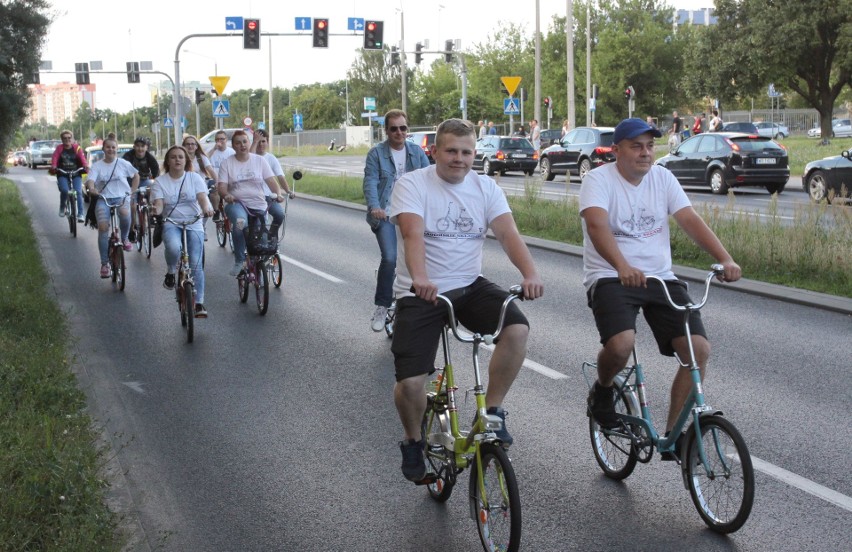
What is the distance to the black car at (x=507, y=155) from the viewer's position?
40.0 metres

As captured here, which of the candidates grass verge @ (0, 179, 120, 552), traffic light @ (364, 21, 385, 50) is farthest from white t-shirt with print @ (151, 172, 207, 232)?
traffic light @ (364, 21, 385, 50)

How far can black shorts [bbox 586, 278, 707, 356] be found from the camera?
522 cm

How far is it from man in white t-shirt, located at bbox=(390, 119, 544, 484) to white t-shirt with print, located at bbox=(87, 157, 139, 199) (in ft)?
33.4

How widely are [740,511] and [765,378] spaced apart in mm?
3532

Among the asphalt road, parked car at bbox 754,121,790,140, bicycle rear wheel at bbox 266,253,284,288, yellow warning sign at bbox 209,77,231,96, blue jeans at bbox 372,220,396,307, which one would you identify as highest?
yellow warning sign at bbox 209,77,231,96

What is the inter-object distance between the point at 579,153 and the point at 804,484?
96.5ft

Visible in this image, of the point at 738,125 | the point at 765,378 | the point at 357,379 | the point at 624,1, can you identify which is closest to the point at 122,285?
the point at 357,379

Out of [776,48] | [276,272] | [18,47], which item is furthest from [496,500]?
[776,48]

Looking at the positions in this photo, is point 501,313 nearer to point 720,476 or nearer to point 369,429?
point 720,476

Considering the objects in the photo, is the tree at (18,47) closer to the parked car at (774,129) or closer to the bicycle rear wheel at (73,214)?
the bicycle rear wheel at (73,214)

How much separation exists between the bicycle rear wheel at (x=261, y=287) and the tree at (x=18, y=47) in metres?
8.38

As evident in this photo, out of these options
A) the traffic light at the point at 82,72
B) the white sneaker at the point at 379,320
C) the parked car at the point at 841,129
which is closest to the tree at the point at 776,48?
the parked car at the point at 841,129

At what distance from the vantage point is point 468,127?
514 cm

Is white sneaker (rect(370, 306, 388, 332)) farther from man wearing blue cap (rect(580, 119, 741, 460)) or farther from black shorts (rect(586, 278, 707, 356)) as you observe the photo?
black shorts (rect(586, 278, 707, 356))
